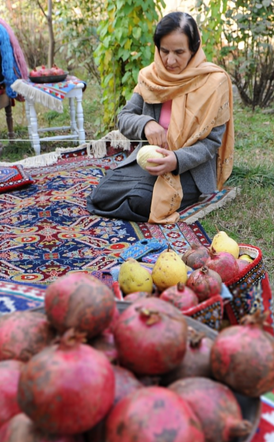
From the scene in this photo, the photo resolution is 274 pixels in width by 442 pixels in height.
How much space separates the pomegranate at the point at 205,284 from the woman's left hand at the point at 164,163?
1669 mm

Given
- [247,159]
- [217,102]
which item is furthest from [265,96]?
[217,102]

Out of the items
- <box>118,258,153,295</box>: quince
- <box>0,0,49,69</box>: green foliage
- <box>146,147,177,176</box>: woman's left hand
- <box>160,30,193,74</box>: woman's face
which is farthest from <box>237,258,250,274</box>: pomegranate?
<box>0,0,49,69</box>: green foliage

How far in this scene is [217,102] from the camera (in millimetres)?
3512

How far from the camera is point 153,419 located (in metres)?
0.88

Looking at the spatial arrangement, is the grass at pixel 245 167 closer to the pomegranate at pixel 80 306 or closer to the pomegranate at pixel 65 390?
the pomegranate at pixel 80 306

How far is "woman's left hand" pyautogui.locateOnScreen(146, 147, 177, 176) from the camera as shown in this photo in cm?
335

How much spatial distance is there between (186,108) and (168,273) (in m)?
2.09

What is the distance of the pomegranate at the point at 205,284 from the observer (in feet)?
5.66

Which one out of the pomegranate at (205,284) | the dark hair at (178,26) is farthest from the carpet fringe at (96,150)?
the pomegranate at (205,284)

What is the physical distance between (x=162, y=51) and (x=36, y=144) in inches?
101

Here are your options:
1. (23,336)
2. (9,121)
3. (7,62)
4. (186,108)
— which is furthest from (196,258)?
(9,121)

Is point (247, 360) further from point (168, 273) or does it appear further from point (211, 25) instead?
point (211, 25)

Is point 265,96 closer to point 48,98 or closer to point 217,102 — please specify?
point 48,98

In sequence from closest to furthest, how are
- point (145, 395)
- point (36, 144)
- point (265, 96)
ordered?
point (145, 395), point (36, 144), point (265, 96)
